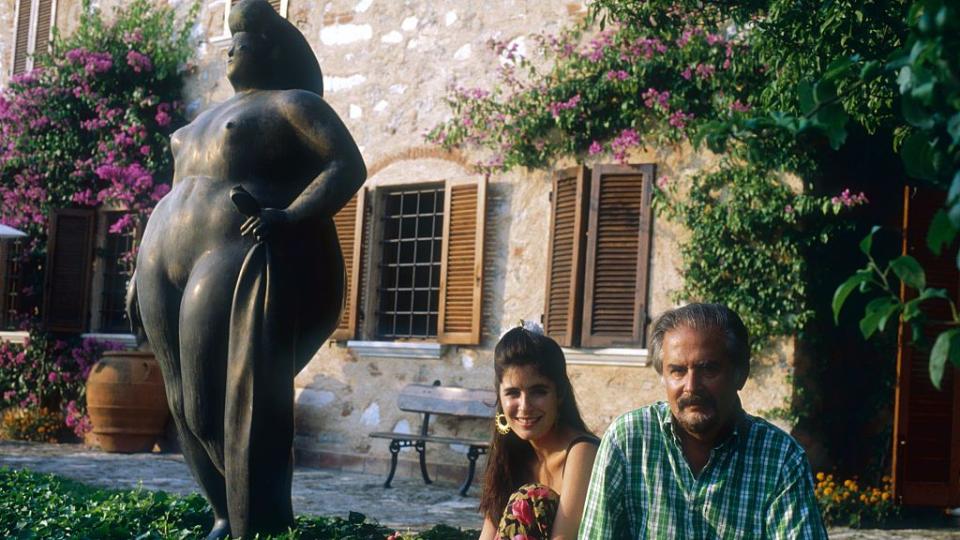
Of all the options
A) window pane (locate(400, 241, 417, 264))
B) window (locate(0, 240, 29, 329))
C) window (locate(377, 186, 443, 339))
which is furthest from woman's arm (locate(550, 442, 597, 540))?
window (locate(0, 240, 29, 329))

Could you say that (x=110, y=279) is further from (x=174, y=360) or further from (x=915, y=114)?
(x=915, y=114)

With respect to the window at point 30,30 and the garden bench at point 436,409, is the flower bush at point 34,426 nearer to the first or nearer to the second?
the window at point 30,30

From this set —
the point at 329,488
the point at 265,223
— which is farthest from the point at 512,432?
the point at 329,488

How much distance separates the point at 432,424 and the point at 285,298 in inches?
239

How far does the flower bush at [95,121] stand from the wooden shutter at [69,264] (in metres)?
0.22

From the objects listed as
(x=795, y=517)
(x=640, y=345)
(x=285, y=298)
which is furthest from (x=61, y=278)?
(x=795, y=517)

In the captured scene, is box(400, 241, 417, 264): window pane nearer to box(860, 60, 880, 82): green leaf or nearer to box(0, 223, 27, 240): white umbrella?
box(0, 223, 27, 240): white umbrella

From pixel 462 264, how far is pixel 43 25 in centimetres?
715

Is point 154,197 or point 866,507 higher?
point 154,197

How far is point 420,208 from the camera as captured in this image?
11062 millimetres

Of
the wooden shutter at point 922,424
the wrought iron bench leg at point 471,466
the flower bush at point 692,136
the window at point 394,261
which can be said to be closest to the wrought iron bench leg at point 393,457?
the wrought iron bench leg at point 471,466

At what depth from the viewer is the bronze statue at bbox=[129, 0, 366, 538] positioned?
14.5 ft

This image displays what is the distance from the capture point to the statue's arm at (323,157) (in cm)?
445

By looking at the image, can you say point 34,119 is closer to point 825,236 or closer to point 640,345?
point 640,345
